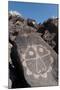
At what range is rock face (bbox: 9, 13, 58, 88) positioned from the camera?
115 inches

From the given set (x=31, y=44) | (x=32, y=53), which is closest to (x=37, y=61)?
(x=32, y=53)

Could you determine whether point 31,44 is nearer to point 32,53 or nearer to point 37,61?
point 32,53

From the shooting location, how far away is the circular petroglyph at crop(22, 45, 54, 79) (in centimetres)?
296

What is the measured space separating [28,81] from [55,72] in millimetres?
387

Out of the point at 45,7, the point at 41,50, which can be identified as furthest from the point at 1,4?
the point at 41,50

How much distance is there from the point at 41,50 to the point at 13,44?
38 centimetres

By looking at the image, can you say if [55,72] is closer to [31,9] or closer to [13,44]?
[13,44]

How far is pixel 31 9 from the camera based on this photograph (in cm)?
300

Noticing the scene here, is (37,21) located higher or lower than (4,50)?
higher

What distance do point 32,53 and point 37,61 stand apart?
0.40 feet

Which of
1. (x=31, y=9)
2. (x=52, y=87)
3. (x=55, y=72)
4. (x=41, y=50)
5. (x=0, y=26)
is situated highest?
(x=31, y=9)

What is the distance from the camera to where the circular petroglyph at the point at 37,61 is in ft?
9.71

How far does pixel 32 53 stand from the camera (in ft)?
9.80

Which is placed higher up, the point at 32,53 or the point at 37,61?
the point at 32,53
